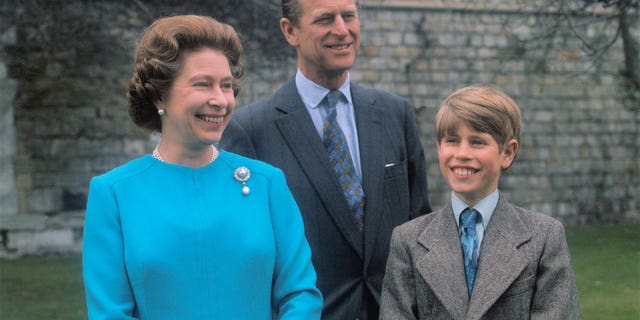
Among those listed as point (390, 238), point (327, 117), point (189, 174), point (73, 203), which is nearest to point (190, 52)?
point (189, 174)

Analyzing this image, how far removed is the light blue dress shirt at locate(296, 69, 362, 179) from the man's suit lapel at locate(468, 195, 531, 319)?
56cm

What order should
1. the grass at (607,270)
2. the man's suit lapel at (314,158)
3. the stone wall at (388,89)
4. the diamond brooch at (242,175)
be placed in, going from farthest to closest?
the stone wall at (388,89) < the grass at (607,270) < the man's suit lapel at (314,158) < the diamond brooch at (242,175)

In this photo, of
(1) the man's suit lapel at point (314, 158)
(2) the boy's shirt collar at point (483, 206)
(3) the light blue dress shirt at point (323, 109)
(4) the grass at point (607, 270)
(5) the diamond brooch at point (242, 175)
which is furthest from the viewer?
(4) the grass at point (607, 270)

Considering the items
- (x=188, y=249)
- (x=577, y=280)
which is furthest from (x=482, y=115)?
(x=577, y=280)

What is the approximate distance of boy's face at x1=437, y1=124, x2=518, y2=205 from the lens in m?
2.42

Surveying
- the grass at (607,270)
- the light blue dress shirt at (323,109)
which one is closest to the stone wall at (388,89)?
the grass at (607,270)

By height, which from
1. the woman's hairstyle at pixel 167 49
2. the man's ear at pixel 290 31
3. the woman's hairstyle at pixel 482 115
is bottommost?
the woman's hairstyle at pixel 482 115

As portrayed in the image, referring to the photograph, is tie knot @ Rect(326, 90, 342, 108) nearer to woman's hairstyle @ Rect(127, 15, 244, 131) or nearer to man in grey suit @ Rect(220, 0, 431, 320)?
man in grey suit @ Rect(220, 0, 431, 320)

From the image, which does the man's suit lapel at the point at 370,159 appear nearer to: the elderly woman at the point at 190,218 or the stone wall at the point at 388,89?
the elderly woman at the point at 190,218

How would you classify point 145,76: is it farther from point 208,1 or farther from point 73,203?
point 73,203

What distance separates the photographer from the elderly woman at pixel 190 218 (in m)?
2.01

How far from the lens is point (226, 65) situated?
212 cm

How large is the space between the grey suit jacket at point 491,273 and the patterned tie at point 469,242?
23 mm

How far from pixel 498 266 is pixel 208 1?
381 inches
